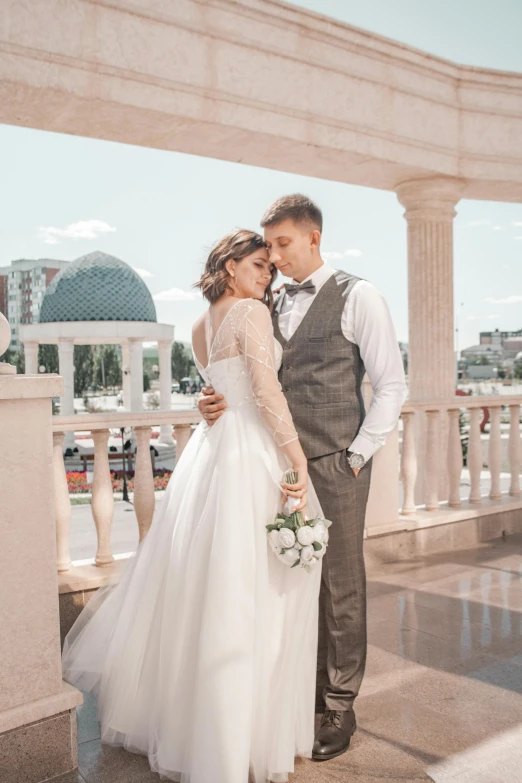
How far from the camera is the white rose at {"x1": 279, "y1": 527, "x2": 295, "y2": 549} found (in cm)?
249

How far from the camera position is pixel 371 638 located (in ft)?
13.3

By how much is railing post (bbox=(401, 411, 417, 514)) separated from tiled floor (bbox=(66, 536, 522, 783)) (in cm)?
75

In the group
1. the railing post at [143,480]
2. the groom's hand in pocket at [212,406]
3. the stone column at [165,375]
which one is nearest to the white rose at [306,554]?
the groom's hand in pocket at [212,406]

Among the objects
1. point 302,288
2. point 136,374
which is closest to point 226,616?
point 302,288

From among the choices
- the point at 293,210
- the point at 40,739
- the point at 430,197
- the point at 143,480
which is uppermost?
the point at 430,197

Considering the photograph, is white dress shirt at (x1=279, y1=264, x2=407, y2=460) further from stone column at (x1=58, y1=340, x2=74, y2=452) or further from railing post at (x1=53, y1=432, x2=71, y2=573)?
stone column at (x1=58, y1=340, x2=74, y2=452)

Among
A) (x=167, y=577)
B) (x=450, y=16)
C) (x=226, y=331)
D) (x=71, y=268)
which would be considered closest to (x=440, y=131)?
(x=450, y=16)

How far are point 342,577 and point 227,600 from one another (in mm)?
590

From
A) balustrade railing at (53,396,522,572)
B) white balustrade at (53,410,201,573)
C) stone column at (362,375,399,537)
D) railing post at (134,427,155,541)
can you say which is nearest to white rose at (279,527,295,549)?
balustrade railing at (53,396,522,572)

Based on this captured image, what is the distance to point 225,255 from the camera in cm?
275

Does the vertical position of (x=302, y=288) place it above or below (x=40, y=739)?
above

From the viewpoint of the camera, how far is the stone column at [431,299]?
306 inches

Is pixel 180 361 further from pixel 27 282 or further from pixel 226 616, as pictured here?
pixel 226 616

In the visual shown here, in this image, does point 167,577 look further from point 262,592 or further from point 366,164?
point 366,164
